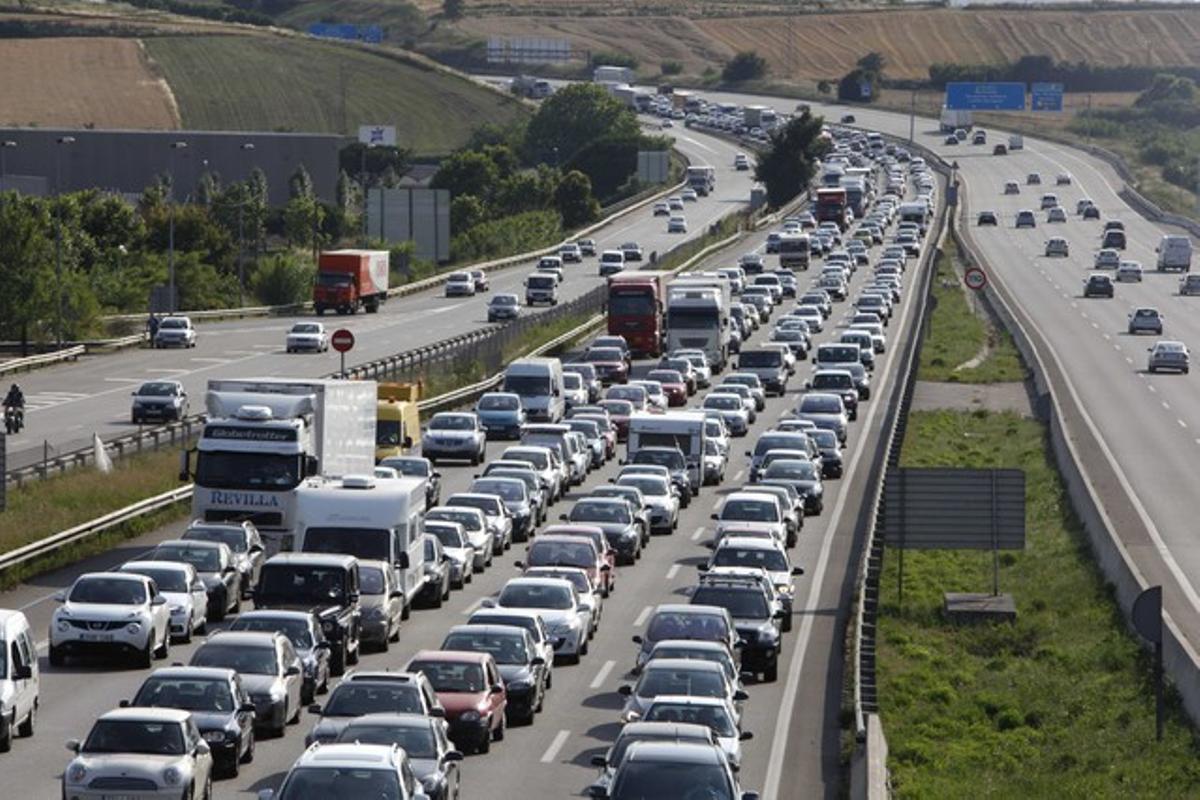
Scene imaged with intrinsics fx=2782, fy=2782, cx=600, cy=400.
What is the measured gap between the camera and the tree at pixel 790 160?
179750 millimetres

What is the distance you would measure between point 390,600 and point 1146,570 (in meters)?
15.2

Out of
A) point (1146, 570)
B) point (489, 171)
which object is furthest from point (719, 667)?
point (489, 171)

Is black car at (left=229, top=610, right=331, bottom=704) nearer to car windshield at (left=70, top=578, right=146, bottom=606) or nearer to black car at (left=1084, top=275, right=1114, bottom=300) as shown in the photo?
car windshield at (left=70, top=578, right=146, bottom=606)

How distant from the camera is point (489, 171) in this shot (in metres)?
194

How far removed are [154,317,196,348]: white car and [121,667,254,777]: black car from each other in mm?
66560

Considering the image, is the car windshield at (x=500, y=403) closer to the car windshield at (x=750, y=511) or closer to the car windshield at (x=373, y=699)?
the car windshield at (x=750, y=511)

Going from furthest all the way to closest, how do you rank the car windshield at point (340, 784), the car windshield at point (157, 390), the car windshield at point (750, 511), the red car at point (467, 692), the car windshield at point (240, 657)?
the car windshield at point (157, 390) < the car windshield at point (750, 511) < the car windshield at point (240, 657) < the red car at point (467, 692) < the car windshield at point (340, 784)

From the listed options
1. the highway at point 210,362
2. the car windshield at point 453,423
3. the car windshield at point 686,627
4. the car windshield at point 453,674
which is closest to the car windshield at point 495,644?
the car windshield at point 453,674

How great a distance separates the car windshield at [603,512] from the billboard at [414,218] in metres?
97.0

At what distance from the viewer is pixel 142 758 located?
84.6ft

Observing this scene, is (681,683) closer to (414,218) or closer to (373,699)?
(373,699)

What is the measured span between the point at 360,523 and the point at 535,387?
3106cm

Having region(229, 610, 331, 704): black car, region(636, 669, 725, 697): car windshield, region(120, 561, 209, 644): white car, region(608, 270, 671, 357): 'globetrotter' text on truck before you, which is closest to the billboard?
region(608, 270, 671, 357): 'globetrotter' text on truck

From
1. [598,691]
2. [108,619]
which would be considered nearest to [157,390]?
[108,619]
